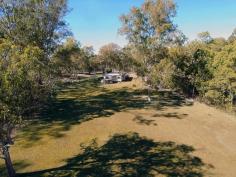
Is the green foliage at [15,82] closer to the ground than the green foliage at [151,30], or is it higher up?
closer to the ground

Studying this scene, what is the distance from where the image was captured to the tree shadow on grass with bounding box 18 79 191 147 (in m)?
26.6

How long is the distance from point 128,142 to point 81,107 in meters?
15.3

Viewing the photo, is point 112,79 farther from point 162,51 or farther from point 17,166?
point 17,166

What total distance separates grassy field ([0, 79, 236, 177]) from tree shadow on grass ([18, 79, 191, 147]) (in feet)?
0.34

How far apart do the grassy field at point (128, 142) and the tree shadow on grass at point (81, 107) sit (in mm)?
104

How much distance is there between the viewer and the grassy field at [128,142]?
723 inches

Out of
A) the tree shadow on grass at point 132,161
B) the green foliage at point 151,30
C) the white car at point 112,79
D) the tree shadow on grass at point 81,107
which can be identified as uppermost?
the green foliage at point 151,30

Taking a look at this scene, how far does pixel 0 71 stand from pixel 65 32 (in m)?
27.6

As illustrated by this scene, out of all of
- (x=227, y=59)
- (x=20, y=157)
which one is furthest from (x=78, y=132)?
(x=227, y=59)

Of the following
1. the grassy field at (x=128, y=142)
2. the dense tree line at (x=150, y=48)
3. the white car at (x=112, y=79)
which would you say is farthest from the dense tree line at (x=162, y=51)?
the white car at (x=112, y=79)

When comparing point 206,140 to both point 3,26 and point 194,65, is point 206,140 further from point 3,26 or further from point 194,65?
point 3,26

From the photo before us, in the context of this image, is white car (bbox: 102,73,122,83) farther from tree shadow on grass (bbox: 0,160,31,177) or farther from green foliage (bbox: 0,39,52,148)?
green foliage (bbox: 0,39,52,148)

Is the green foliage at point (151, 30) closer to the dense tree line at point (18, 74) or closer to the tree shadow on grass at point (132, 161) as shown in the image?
the dense tree line at point (18, 74)

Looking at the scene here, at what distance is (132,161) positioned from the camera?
1934cm
